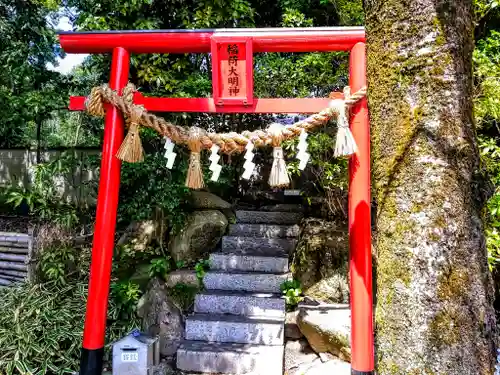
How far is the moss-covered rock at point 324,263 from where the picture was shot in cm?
385

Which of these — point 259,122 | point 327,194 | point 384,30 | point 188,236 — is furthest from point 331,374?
point 259,122

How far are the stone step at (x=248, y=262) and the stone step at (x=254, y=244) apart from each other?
0.25 m

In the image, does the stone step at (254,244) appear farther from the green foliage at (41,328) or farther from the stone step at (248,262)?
the green foliage at (41,328)

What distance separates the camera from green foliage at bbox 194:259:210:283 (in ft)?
13.7

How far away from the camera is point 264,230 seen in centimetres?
506

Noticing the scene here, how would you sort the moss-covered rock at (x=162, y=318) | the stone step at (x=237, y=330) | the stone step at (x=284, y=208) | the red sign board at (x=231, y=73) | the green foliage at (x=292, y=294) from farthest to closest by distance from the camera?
the stone step at (x=284, y=208) < the green foliage at (x=292, y=294) < the moss-covered rock at (x=162, y=318) < the stone step at (x=237, y=330) < the red sign board at (x=231, y=73)

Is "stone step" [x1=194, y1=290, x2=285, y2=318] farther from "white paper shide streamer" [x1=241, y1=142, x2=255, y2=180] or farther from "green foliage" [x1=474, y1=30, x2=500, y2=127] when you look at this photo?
"green foliage" [x1=474, y1=30, x2=500, y2=127]

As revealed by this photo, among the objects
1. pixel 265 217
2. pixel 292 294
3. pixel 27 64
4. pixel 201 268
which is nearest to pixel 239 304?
pixel 292 294

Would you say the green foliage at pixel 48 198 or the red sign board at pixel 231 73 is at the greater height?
the red sign board at pixel 231 73

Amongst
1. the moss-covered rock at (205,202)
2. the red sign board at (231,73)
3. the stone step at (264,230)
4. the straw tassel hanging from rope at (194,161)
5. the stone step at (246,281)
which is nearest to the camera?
the straw tassel hanging from rope at (194,161)

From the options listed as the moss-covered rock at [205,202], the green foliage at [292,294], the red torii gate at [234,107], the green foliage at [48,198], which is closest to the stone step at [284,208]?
the moss-covered rock at [205,202]

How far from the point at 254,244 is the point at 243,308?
1137 millimetres

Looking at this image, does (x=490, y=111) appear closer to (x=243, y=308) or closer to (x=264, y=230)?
(x=243, y=308)

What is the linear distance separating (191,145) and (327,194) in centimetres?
255
